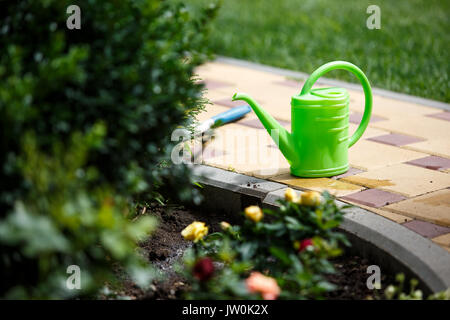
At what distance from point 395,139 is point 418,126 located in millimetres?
374

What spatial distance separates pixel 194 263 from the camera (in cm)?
227

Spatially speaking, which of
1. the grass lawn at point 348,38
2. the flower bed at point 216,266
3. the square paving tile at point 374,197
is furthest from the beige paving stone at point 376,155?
the grass lawn at point 348,38

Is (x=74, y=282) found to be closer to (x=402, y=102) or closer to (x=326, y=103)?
(x=326, y=103)

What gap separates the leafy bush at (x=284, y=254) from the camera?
222 centimetres

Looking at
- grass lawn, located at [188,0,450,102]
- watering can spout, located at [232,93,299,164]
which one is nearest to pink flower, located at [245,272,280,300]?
watering can spout, located at [232,93,299,164]

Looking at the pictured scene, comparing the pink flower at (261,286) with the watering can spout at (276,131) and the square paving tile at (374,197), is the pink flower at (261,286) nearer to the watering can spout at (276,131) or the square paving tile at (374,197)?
the square paving tile at (374,197)

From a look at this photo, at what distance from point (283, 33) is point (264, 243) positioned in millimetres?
5397

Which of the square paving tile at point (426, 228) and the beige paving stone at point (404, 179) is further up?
the beige paving stone at point (404, 179)

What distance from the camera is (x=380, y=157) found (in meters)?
3.99

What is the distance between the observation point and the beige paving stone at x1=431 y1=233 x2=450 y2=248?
2.80m

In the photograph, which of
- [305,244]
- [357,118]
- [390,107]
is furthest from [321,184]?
[390,107]

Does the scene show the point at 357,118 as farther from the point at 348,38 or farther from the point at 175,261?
the point at 348,38

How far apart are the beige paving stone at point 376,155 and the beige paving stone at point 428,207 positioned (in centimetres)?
51
